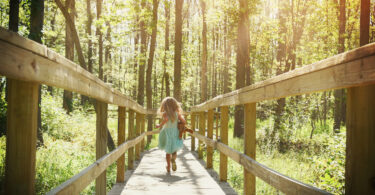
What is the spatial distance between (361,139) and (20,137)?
5.34 ft

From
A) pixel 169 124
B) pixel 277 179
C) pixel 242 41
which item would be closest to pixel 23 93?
pixel 277 179

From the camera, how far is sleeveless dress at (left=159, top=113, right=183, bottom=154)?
21.5 ft

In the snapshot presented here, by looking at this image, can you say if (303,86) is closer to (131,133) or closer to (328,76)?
(328,76)

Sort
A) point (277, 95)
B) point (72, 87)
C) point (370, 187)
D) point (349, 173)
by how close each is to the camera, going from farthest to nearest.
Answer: point (277, 95) < point (72, 87) < point (349, 173) < point (370, 187)

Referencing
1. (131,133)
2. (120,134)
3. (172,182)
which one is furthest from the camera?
(131,133)

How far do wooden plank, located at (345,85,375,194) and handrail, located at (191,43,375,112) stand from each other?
0.28ft

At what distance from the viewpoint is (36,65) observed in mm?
1576

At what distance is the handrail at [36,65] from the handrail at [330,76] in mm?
1499

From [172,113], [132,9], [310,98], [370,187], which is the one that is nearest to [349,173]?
[370,187]

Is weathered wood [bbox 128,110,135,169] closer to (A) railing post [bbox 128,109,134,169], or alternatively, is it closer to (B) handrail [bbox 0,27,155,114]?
(A) railing post [bbox 128,109,134,169]

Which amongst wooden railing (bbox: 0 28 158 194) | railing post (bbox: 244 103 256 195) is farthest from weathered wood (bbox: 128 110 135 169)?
wooden railing (bbox: 0 28 158 194)

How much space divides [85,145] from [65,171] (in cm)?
615

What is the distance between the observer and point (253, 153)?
3.55 meters

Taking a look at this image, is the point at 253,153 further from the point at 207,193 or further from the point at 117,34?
the point at 117,34
